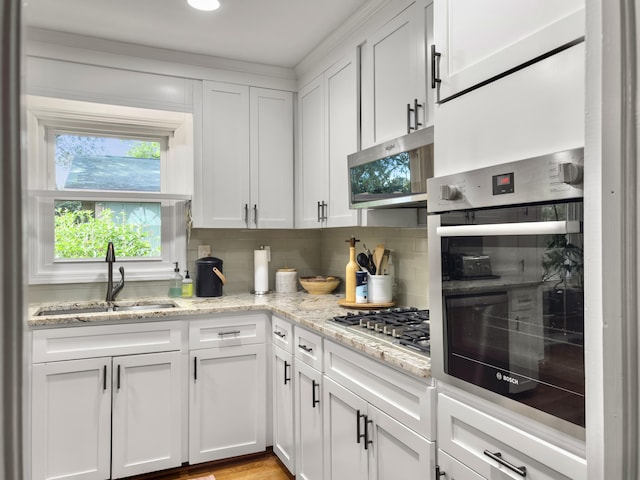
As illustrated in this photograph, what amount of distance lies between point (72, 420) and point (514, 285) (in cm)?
223

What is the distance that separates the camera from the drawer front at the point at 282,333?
2.39 meters

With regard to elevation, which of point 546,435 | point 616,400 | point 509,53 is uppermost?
point 509,53

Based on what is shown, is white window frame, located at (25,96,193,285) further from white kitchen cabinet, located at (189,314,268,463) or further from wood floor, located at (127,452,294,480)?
wood floor, located at (127,452,294,480)

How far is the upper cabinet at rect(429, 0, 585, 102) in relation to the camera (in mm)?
988

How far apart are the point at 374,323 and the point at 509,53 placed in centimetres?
115

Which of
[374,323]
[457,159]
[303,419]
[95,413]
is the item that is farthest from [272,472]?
[457,159]

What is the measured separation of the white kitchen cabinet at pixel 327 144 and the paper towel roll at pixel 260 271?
0.33m

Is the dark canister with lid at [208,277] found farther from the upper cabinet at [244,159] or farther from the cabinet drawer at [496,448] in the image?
the cabinet drawer at [496,448]

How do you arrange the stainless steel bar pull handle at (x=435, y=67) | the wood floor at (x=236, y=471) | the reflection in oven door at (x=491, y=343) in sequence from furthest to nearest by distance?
1. the wood floor at (x=236, y=471)
2. the stainless steel bar pull handle at (x=435, y=67)
3. the reflection in oven door at (x=491, y=343)

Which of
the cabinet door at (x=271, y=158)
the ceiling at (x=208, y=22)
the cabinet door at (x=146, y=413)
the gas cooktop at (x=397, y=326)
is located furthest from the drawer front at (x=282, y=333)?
the ceiling at (x=208, y=22)

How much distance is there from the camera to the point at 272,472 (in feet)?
8.34

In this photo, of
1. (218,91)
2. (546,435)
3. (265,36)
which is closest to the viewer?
(546,435)

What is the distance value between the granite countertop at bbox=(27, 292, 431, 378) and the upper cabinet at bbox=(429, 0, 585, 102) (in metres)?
0.81

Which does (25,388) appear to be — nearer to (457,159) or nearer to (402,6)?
(457,159)
